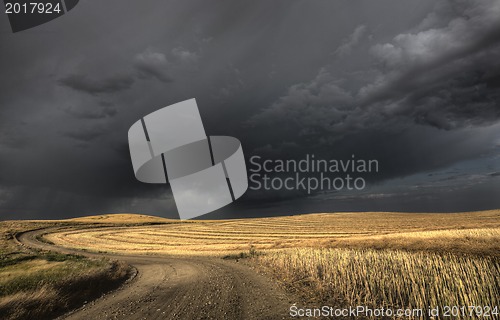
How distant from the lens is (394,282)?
500 inches

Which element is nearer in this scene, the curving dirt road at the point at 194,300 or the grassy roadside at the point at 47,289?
the curving dirt road at the point at 194,300

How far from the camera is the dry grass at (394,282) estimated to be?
441 inches

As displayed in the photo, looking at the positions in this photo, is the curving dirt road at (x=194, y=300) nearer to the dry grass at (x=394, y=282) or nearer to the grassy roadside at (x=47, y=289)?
the grassy roadside at (x=47, y=289)

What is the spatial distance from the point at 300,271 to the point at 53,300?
1199 cm

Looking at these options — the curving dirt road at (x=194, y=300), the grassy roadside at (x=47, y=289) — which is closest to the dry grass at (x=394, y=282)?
the curving dirt road at (x=194, y=300)

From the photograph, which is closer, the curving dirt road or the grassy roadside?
the curving dirt road

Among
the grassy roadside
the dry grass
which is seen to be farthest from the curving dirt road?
the dry grass

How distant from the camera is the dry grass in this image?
11211mm

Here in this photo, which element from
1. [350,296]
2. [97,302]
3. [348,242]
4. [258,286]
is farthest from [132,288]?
[348,242]

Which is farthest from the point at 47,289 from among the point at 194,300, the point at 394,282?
the point at 394,282

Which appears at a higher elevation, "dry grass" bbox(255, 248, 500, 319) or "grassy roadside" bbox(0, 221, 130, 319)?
"grassy roadside" bbox(0, 221, 130, 319)

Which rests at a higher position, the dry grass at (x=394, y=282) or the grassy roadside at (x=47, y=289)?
the grassy roadside at (x=47, y=289)

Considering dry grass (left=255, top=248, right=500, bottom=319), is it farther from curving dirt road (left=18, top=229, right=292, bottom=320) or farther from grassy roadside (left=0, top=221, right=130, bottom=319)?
grassy roadside (left=0, top=221, right=130, bottom=319)

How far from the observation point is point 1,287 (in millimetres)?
14516
